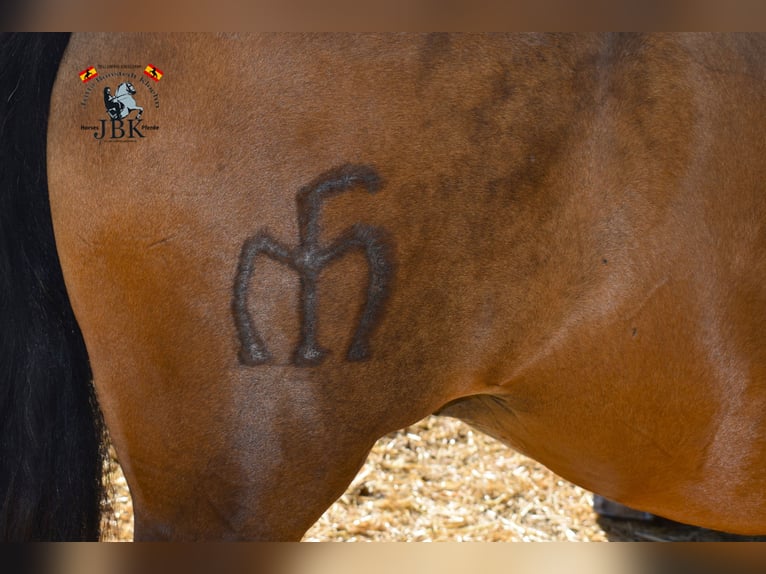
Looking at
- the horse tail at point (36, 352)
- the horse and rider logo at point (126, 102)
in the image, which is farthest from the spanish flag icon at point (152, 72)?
the horse tail at point (36, 352)

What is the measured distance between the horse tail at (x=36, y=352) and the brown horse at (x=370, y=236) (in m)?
0.06

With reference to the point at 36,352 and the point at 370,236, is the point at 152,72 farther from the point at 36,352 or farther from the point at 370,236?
the point at 36,352

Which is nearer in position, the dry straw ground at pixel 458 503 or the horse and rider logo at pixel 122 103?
the horse and rider logo at pixel 122 103

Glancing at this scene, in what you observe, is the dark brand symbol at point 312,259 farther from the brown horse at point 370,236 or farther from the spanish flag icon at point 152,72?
the spanish flag icon at point 152,72

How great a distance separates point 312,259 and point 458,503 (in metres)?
1.74

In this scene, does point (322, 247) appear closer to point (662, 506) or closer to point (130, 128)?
point (130, 128)

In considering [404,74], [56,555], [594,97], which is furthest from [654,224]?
[56,555]

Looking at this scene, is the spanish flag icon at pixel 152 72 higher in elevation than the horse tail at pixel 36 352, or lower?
higher

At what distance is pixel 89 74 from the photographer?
1.05m

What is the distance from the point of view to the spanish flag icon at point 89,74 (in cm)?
104

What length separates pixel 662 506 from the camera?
4.63 feet

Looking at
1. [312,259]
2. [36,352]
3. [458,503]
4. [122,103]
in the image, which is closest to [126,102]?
[122,103]

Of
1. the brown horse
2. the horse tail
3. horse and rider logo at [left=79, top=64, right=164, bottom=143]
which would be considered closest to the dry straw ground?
the horse tail

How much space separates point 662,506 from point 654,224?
59 centimetres
